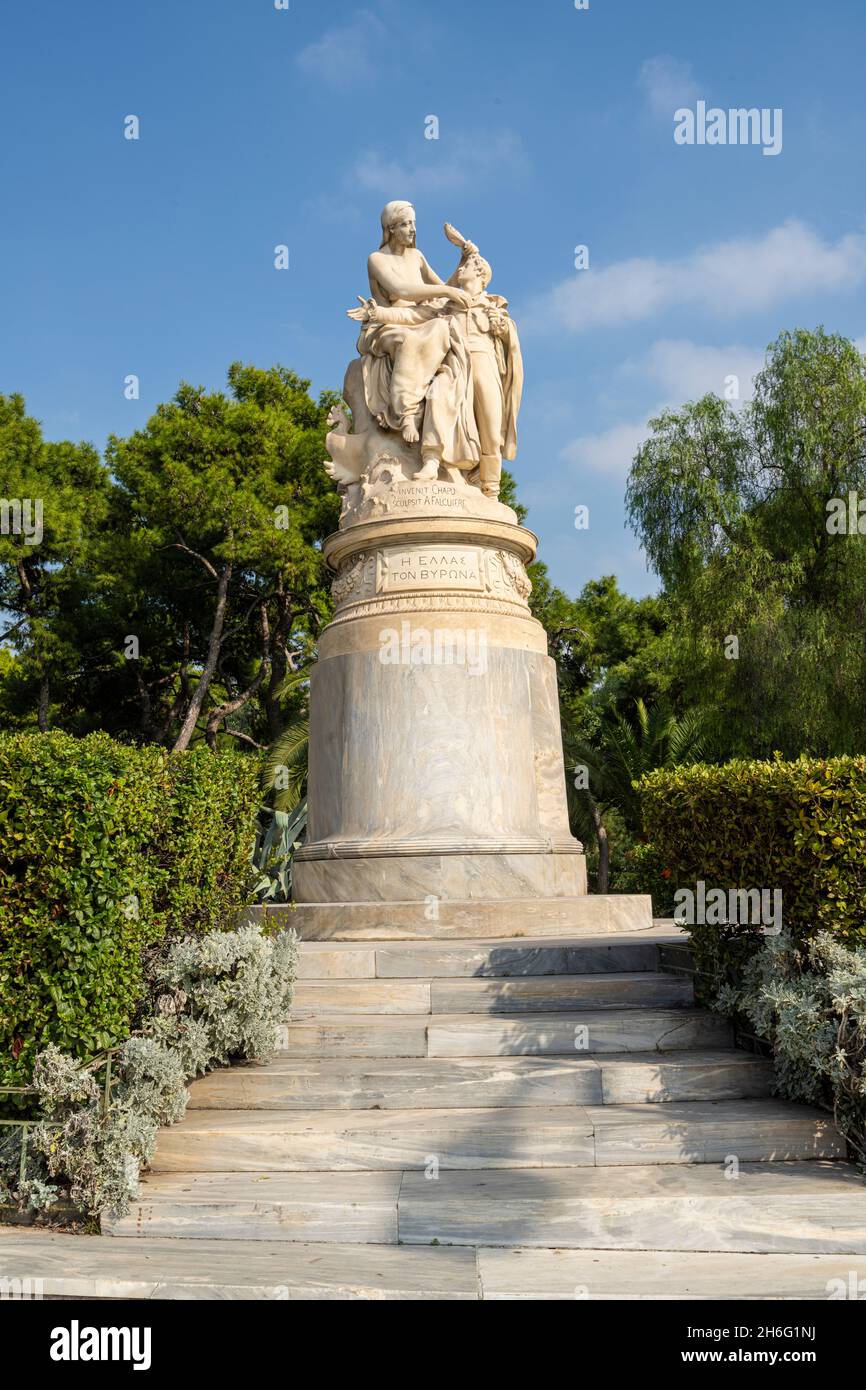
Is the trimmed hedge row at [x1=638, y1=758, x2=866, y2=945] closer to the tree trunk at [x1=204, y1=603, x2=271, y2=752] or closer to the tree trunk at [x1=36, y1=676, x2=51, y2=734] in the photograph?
the tree trunk at [x1=204, y1=603, x2=271, y2=752]

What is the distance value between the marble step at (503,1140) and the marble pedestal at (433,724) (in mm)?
3479

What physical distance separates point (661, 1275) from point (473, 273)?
9843 mm

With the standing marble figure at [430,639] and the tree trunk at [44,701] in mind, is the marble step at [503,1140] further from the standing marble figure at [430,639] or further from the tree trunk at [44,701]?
the tree trunk at [44,701]

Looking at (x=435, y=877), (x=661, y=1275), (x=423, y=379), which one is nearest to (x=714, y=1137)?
(x=661, y=1275)

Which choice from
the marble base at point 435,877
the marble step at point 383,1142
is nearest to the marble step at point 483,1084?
the marble step at point 383,1142

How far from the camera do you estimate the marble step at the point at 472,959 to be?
24.2 feet

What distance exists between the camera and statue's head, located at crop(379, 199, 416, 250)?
11.4 meters

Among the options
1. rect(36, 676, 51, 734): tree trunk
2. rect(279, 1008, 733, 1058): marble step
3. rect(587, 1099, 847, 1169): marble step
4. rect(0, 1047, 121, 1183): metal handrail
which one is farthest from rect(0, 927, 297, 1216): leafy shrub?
rect(36, 676, 51, 734): tree trunk

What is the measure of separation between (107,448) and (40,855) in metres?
26.2

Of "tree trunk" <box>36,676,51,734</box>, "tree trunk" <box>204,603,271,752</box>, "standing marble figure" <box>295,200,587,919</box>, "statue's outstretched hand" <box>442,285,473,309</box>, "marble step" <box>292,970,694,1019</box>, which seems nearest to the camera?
"marble step" <box>292,970,694,1019</box>

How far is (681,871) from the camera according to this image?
721cm

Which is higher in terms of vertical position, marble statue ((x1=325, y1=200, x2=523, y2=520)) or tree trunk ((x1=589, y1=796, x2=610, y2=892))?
marble statue ((x1=325, y1=200, x2=523, y2=520))

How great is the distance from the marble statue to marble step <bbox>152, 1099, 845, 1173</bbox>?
6.55 metres
